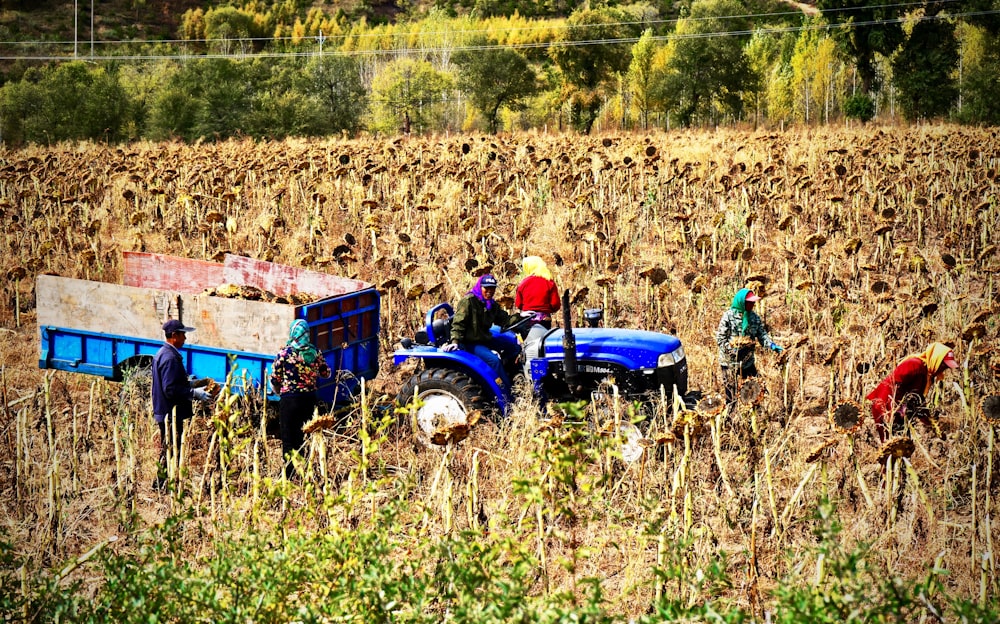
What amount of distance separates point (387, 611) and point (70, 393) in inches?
245

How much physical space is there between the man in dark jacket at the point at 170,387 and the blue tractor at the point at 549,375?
5.58ft

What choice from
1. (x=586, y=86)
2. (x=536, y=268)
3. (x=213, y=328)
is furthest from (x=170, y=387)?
(x=586, y=86)

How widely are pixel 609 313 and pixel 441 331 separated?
175 inches

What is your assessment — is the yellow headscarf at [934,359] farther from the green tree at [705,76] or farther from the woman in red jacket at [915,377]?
the green tree at [705,76]

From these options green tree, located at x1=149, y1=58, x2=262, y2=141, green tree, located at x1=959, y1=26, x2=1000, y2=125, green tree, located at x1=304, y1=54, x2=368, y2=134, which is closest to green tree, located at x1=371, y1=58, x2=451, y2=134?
green tree, located at x1=304, y1=54, x2=368, y2=134

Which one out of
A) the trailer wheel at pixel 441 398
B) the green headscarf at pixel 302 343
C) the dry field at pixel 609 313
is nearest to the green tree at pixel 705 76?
the dry field at pixel 609 313

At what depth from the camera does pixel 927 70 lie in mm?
45844

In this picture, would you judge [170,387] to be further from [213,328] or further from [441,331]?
[441,331]

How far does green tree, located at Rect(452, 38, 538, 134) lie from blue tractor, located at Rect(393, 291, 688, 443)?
42467 millimetres

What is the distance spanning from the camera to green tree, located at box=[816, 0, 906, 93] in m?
47.2

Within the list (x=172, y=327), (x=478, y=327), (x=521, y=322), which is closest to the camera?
(x=172, y=327)

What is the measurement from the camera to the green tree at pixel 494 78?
49.9m

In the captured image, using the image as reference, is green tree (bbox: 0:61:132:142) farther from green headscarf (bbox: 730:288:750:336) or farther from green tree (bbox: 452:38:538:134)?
green headscarf (bbox: 730:288:750:336)

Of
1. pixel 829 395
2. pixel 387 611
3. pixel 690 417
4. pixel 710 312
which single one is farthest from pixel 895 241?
pixel 387 611
